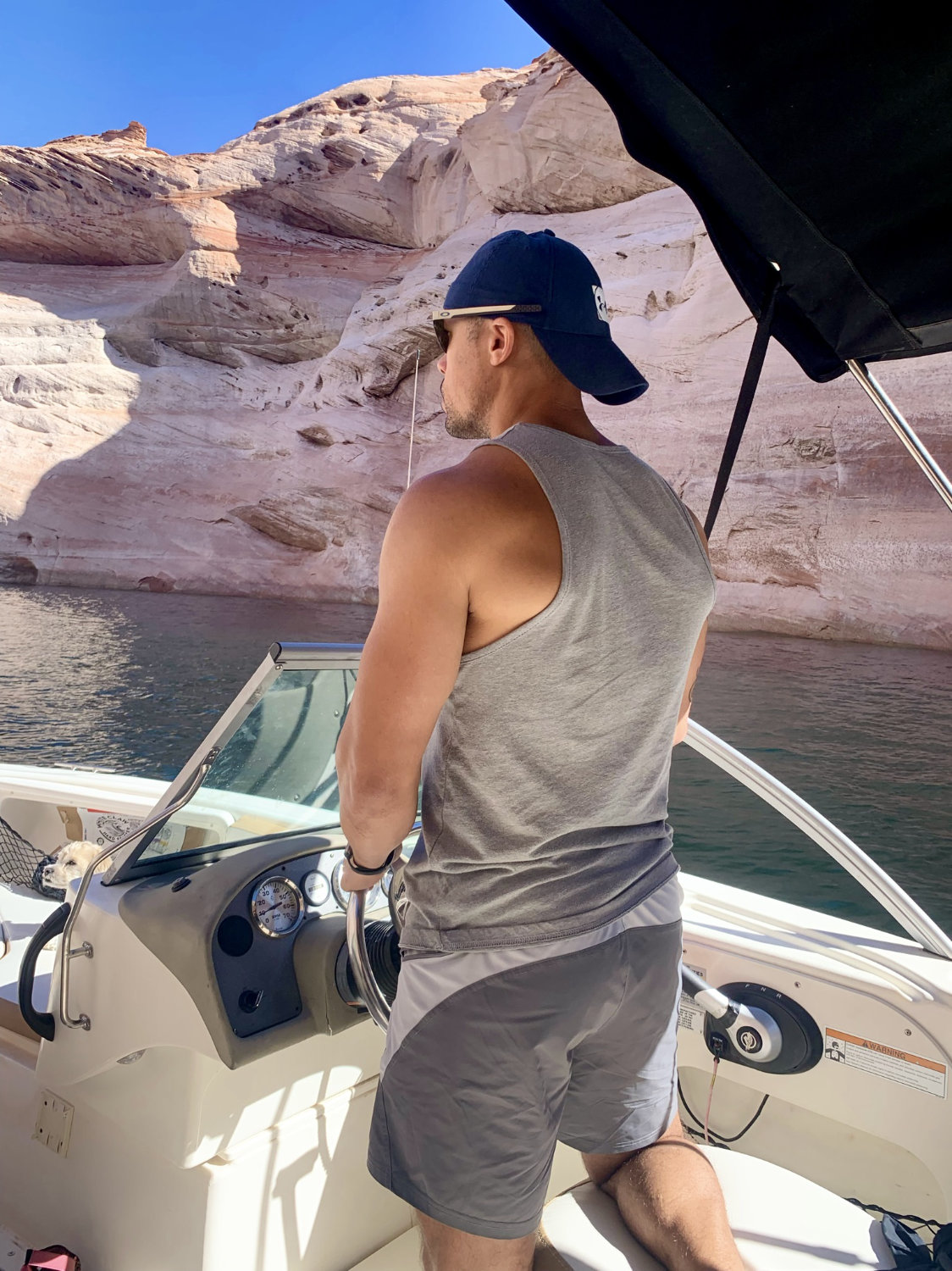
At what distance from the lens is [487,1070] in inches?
32.6

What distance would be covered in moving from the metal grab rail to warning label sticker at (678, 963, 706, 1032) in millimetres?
394

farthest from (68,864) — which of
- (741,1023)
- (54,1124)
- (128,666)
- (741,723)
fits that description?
(128,666)

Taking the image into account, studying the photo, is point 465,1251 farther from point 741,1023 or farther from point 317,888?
point 741,1023

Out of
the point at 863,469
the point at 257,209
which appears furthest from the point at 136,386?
the point at 863,469

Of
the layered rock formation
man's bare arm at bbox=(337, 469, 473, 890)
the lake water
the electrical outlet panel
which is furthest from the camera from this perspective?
the layered rock formation

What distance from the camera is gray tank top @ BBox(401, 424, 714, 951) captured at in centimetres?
80

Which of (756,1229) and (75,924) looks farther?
(75,924)

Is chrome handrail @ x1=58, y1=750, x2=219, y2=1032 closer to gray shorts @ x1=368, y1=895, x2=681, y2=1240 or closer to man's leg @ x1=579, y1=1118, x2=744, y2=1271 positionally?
gray shorts @ x1=368, y1=895, x2=681, y2=1240

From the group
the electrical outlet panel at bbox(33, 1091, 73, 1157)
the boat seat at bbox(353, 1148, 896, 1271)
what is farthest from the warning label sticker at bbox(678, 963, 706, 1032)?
the electrical outlet panel at bbox(33, 1091, 73, 1157)

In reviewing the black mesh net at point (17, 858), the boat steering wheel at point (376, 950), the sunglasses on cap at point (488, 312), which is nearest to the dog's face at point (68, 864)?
the black mesh net at point (17, 858)

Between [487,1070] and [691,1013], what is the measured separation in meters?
1.11

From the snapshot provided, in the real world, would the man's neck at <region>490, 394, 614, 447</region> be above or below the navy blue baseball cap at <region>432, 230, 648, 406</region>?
below

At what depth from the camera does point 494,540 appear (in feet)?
2.53

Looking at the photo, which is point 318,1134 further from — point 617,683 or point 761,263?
point 761,263
